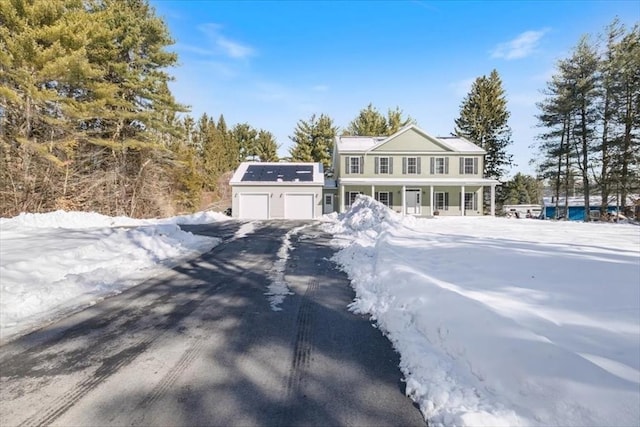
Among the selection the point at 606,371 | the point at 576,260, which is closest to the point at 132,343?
the point at 606,371

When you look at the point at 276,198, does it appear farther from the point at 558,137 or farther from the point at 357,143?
the point at 558,137

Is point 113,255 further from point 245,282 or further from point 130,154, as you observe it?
point 130,154

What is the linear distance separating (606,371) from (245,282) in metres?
4.71

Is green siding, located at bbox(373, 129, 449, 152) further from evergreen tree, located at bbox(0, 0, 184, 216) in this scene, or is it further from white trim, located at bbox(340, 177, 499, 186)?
evergreen tree, located at bbox(0, 0, 184, 216)

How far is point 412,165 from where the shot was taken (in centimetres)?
2491

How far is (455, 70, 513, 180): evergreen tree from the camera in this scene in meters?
33.4

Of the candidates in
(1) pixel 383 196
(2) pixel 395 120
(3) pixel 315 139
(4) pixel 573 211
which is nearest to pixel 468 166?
(1) pixel 383 196

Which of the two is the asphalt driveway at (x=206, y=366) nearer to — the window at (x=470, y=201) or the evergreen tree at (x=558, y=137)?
the window at (x=470, y=201)

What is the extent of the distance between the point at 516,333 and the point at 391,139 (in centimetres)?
2299

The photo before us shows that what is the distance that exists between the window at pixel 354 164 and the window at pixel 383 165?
1.53 meters

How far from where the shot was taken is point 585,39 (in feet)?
75.5

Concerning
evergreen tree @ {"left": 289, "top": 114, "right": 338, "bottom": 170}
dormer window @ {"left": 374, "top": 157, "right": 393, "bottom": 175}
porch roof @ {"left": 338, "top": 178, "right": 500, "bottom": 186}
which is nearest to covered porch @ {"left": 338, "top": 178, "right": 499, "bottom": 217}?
porch roof @ {"left": 338, "top": 178, "right": 500, "bottom": 186}

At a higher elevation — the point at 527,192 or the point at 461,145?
the point at 461,145

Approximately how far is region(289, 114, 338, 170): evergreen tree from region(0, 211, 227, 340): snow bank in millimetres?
27652
